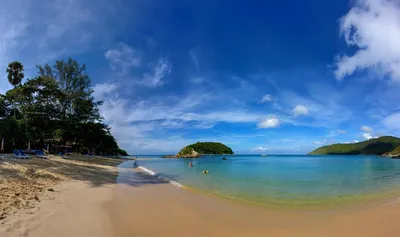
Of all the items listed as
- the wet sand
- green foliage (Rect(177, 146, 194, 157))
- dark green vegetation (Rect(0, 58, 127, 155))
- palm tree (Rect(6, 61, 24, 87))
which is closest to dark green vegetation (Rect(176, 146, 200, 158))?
green foliage (Rect(177, 146, 194, 157))

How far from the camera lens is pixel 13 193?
925cm

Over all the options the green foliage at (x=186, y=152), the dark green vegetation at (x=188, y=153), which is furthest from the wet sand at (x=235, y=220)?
the green foliage at (x=186, y=152)

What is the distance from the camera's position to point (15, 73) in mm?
40906

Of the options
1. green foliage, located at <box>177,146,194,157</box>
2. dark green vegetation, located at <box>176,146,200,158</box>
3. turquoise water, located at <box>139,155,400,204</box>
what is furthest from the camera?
green foliage, located at <box>177,146,194,157</box>

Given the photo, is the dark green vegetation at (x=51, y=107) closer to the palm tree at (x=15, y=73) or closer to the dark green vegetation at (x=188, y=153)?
the palm tree at (x=15, y=73)

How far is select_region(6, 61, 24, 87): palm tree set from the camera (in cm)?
4029

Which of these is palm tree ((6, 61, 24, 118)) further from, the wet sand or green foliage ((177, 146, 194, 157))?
green foliage ((177, 146, 194, 157))

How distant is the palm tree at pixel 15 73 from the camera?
132 ft

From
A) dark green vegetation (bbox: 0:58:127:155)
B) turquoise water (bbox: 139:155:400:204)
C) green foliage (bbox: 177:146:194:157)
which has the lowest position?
turquoise water (bbox: 139:155:400:204)

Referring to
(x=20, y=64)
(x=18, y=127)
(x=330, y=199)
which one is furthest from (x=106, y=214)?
(x=20, y=64)

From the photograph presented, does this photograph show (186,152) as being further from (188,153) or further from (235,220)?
(235,220)

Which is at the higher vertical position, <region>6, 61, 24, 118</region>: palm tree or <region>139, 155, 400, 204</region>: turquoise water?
<region>6, 61, 24, 118</region>: palm tree

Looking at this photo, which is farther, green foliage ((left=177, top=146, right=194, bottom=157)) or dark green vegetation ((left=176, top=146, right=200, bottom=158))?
green foliage ((left=177, top=146, right=194, bottom=157))

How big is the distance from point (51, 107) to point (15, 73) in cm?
1080
